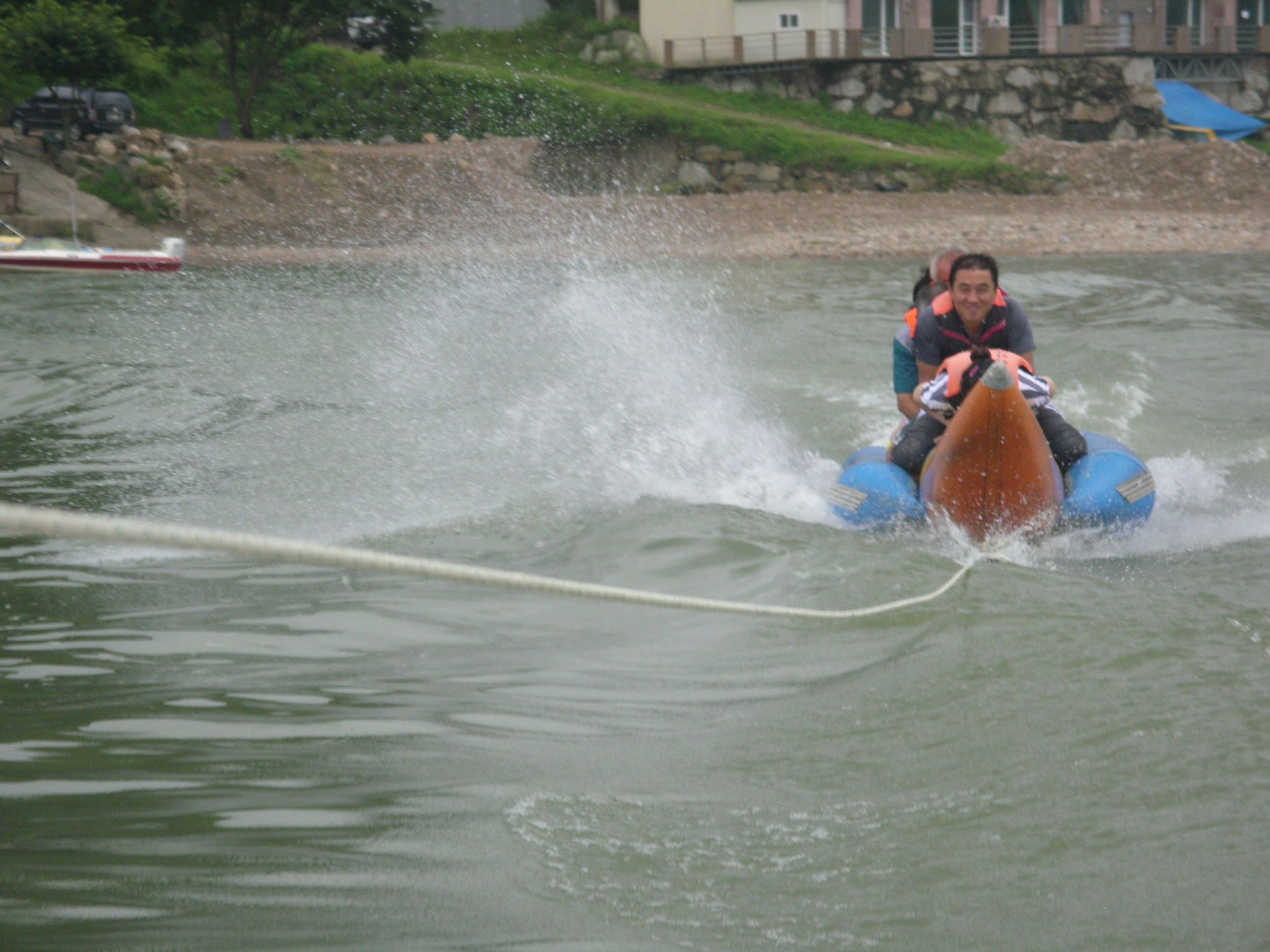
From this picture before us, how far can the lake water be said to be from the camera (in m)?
2.54

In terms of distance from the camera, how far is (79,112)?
22719 millimetres

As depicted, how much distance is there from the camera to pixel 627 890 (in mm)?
2596

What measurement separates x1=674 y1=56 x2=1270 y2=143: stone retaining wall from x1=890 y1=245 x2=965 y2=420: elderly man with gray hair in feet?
84.3

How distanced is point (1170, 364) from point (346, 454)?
8063 mm

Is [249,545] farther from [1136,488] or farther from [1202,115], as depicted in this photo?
[1202,115]

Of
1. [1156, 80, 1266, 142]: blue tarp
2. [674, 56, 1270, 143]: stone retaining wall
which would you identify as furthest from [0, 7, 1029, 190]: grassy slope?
[1156, 80, 1266, 142]: blue tarp

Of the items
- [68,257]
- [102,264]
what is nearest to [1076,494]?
[68,257]

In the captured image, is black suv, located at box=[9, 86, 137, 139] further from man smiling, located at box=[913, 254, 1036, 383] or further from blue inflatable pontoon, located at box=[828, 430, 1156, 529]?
blue inflatable pontoon, located at box=[828, 430, 1156, 529]

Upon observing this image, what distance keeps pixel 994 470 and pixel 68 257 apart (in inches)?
570

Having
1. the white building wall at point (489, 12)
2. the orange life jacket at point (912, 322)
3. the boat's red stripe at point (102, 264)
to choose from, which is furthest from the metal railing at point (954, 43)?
the orange life jacket at point (912, 322)

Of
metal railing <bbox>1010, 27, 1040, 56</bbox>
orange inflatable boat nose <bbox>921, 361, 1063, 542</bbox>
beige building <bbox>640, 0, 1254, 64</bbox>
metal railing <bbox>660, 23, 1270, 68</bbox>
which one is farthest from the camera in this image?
metal railing <bbox>1010, 27, 1040, 56</bbox>

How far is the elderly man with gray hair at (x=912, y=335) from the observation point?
6.50 meters

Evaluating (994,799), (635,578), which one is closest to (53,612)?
(635,578)

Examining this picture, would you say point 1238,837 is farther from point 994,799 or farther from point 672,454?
point 672,454
